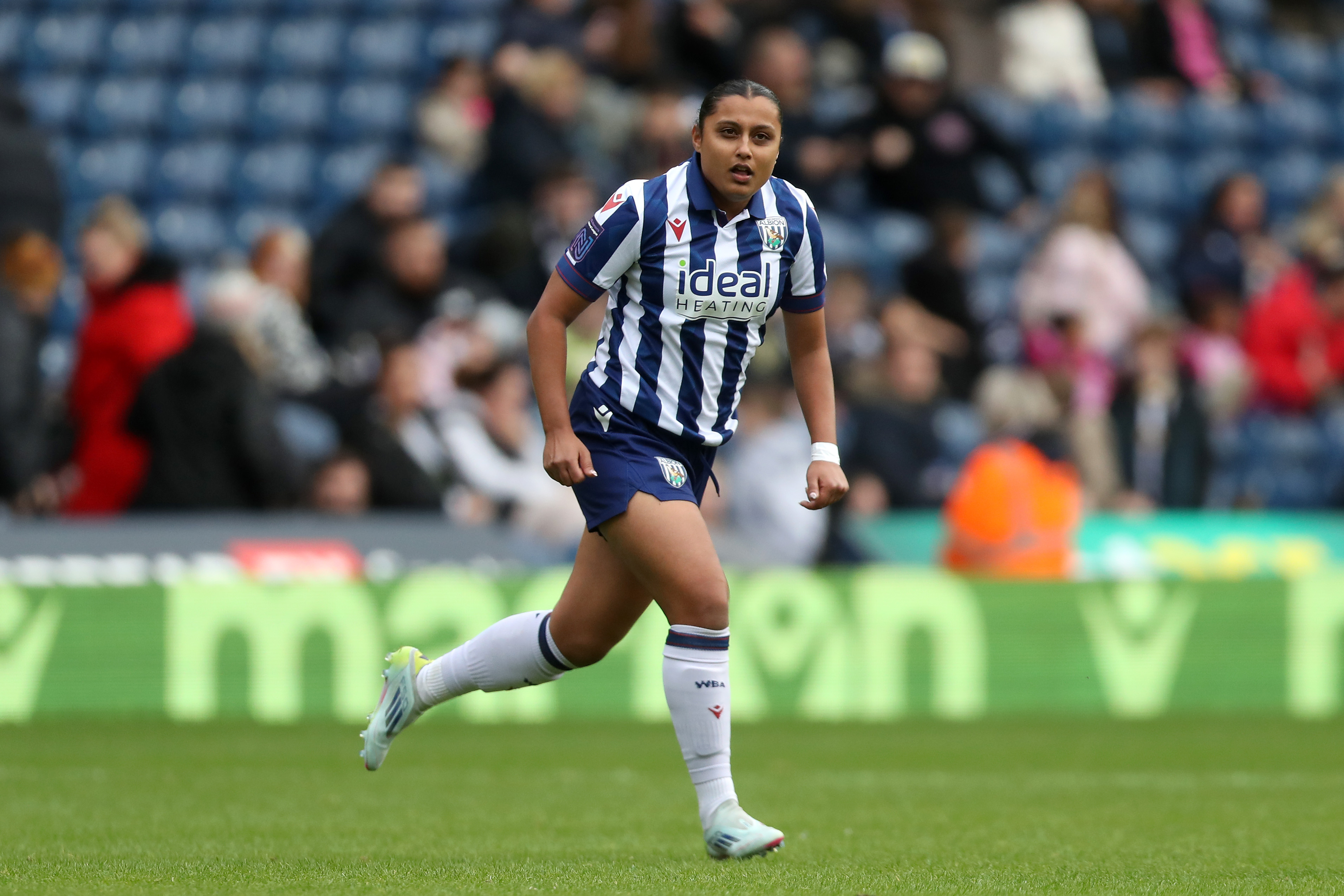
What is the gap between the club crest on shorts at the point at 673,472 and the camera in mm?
5355

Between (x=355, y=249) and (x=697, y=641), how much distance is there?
867 centimetres

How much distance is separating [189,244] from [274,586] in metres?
5.81

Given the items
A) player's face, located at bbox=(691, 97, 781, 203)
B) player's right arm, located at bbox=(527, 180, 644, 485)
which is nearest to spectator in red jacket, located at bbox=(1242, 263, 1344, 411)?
player's face, located at bbox=(691, 97, 781, 203)

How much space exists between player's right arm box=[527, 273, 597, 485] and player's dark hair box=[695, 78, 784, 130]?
1.97 ft

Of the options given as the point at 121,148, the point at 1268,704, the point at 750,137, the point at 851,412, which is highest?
the point at 121,148

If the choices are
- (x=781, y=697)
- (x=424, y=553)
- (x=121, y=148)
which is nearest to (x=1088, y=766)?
(x=781, y=697)

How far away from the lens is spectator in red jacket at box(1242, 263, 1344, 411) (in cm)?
1477

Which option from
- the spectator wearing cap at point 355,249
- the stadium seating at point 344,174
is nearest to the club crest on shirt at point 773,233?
the spectator wearing cap at point 355,249

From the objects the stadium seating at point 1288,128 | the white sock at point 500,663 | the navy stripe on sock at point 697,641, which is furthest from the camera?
the stadium seating at point 1288,128

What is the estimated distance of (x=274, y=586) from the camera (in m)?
10.2

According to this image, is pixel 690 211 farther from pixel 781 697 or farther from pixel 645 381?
pixel 781 697

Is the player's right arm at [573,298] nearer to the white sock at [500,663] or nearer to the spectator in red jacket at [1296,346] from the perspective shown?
the white sock at [500,663]

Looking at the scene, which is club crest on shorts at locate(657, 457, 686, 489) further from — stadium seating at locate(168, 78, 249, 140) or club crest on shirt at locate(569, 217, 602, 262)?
stadium seating at locate(168, 78, 249, 140)

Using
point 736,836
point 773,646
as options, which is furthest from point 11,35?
point 736,836
